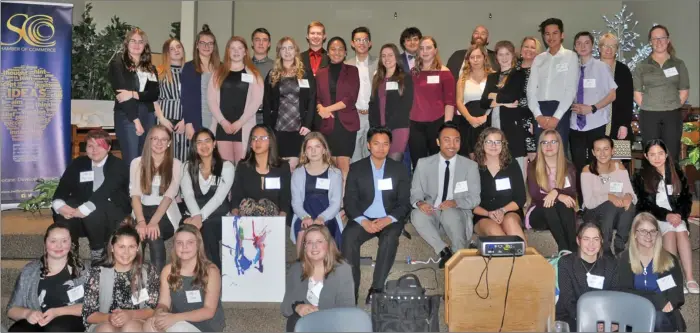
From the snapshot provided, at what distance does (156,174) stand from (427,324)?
2.02 meters

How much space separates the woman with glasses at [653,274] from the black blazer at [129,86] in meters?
3.36

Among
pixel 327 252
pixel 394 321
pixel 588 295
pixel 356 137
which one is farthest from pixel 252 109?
pixel 588 295

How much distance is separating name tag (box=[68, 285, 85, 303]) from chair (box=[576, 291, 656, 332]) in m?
2.56

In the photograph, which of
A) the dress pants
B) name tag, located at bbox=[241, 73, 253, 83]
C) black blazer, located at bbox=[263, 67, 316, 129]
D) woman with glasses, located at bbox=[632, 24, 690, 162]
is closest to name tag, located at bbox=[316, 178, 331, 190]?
the dress pants

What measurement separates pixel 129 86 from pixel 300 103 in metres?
1.23

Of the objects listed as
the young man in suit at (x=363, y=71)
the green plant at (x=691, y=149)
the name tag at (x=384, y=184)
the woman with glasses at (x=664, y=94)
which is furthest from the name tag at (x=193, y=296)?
the green plant at (x=691, y=149)

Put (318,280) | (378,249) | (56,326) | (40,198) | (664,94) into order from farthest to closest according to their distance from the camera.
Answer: (40,198) → (664,94) → (378,249) → (318,280) → (56,326)

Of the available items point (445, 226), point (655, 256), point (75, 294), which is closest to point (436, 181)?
point (445, 226)

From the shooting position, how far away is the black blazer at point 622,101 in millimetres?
5672

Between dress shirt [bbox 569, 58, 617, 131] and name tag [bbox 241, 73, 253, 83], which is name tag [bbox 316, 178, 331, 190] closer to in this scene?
name tag [bbox 241, 73, 253, 83]

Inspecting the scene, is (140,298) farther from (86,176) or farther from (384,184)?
(384,184)

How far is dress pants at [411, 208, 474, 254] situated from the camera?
4.88 meters

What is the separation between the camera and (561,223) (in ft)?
16.3

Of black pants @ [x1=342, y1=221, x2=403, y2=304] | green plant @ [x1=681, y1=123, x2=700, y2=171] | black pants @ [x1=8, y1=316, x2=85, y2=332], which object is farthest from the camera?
green plant @ [x1=681, y1=123, x2=700, y2=171]
